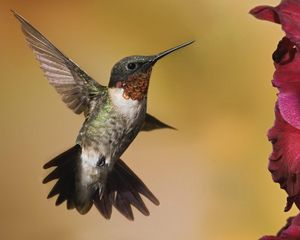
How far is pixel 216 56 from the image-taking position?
7.19 ft

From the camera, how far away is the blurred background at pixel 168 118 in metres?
2.18

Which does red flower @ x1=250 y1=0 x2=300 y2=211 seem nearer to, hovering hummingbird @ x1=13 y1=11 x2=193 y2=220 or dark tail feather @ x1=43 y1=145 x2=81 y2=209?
hovering hummingbird @ x1=13 y1=11 x2=193 y2=220

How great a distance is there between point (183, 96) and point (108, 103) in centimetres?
131

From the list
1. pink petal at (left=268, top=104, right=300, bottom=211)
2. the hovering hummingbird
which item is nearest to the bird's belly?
the hovering hummingbird

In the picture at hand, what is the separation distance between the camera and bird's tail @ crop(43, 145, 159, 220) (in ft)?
3.33

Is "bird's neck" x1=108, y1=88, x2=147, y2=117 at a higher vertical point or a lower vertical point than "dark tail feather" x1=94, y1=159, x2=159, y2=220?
higher

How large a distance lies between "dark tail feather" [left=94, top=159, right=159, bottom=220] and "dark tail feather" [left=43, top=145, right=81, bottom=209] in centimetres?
5

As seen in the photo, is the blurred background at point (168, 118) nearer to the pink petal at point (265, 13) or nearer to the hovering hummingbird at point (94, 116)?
the hovering hummingbird at point (94, 116)

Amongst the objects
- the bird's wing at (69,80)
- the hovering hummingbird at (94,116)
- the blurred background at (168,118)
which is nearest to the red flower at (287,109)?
the hovering hummingbird at (94,116)

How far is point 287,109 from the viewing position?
0.56 m

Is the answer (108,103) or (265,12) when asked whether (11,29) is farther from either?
(265,12)

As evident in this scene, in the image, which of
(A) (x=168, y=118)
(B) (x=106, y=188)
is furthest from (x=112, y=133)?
(A) (x=168, y=118)

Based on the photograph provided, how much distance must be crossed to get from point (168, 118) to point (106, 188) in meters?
1.18

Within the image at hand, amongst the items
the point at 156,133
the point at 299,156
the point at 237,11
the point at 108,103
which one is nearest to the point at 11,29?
the point at 156,133
